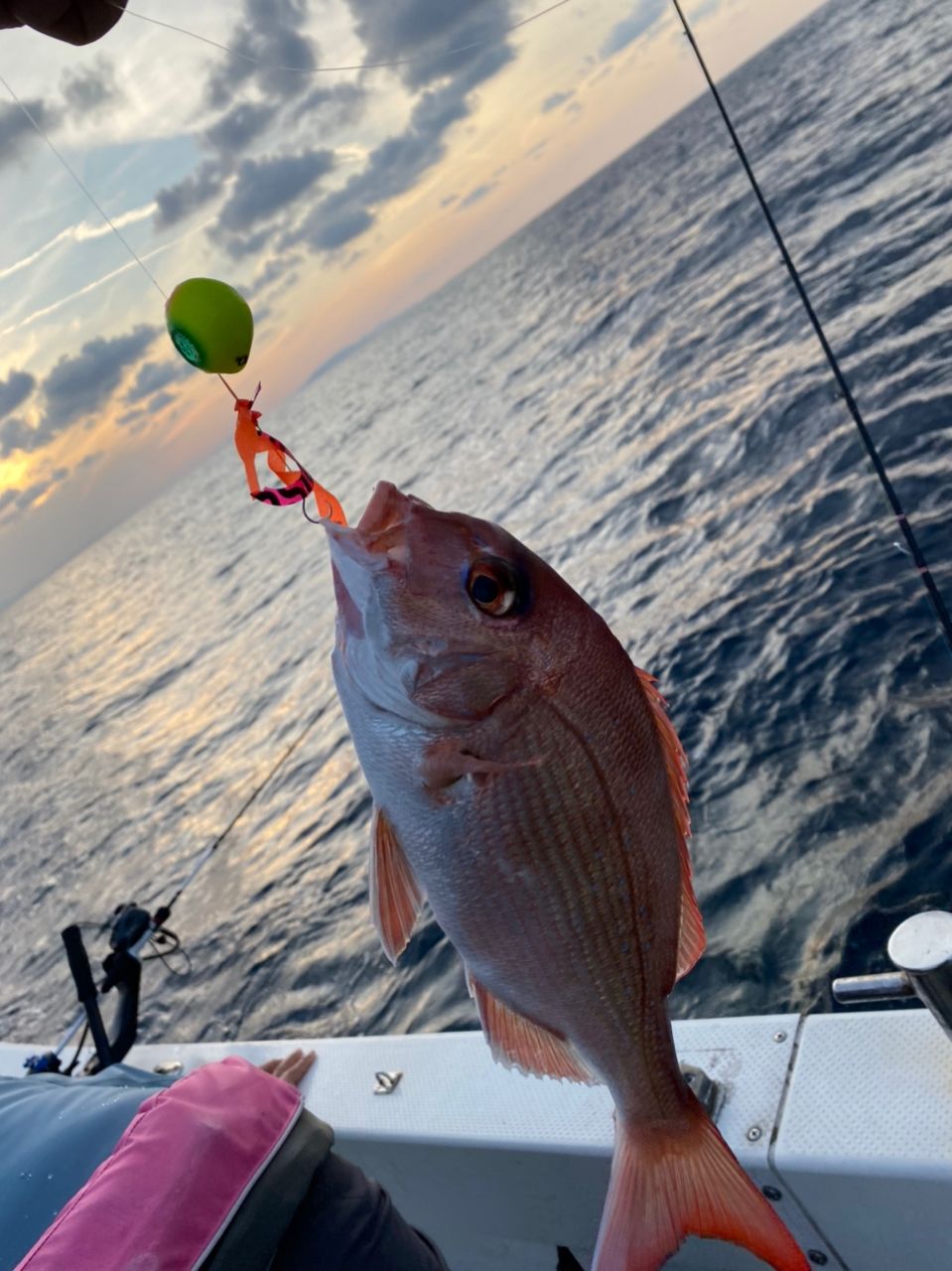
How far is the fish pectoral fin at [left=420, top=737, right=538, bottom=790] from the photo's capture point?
1.83 metres

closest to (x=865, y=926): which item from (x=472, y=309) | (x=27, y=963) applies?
(x=27, y=963)

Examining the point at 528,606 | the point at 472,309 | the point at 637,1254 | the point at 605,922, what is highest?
the point at 528,606

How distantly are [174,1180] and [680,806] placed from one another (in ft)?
4.49

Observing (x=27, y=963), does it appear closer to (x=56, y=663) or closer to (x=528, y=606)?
(x=528, y=606)

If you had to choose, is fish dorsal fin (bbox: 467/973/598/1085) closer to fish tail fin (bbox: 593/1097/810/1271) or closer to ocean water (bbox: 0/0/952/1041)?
fish tail fin (bbox: 593/1097/810/1271)

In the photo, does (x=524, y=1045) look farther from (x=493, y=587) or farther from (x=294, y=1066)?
(x=294, y=1066)

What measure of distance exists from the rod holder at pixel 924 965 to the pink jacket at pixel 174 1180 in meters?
1.52

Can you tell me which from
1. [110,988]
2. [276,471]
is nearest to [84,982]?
[110,988]

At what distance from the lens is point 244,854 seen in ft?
37.9

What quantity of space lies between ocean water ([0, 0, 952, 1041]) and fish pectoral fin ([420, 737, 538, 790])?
3427mm

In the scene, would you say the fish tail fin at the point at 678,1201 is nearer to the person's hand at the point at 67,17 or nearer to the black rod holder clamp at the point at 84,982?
the person's hand at the point at 67,17

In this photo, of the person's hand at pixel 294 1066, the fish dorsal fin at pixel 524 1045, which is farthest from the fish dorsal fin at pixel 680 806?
the person's hand at pixel 294 1066

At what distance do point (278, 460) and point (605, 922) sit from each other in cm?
123

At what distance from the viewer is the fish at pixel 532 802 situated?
6.03 ft
